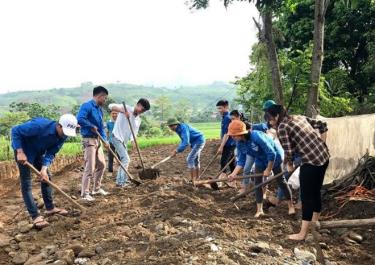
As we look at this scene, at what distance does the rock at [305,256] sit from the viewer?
4.48 meters

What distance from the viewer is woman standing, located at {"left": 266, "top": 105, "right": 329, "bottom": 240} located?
188 inches

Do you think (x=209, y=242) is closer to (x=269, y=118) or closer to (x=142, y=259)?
(x=142, y=259)

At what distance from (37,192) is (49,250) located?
4.20 m

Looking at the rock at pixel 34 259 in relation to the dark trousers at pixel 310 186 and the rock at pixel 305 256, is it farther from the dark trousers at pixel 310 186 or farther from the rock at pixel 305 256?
the dark trousers at pixel 310 186

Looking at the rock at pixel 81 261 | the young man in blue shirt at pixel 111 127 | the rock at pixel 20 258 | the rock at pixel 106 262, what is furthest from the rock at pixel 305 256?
the young man in blue shirt at pixel 111 127

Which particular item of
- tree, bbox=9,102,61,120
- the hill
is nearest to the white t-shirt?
tree, bbox=9,102,61,120

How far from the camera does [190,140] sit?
336 inches

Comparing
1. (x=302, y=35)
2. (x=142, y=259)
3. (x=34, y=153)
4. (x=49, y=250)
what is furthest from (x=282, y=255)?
(x=302, y=35)

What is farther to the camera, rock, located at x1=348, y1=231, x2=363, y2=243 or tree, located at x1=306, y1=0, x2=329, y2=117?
tree, located at x1=306, y1=0, x2=329, y2=117

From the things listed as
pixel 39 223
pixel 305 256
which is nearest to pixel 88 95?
pixel 39 223

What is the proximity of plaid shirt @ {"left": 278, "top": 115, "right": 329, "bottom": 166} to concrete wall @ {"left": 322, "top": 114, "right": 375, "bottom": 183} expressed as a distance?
2.99 metres

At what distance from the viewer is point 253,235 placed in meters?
5.19

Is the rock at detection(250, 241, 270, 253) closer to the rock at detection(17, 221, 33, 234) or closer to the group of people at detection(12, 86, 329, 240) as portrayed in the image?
the group of people at detection(12, 86, 329, 240)

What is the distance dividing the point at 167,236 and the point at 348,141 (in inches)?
174
